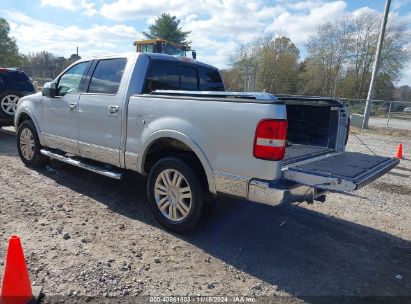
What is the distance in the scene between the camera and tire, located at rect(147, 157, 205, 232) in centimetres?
388

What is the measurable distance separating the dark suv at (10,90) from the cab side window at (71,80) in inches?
170

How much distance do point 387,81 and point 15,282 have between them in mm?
46466

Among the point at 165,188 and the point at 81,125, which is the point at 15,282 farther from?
the point at 81,125

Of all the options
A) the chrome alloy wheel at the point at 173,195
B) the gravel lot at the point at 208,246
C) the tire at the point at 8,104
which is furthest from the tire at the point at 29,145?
the chrome alloy wheel at the point at 173,195

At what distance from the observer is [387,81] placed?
42.1 metres

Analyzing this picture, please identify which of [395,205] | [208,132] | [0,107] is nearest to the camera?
[208,132]

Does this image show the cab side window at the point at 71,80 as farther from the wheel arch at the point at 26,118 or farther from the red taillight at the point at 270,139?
the red taillight at the point at 270,139

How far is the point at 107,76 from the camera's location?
4.98m

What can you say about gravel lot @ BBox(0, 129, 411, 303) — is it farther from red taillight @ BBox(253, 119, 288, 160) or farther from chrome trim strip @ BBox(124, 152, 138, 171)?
red taillight @ BBox(253, 119, 288, 160)

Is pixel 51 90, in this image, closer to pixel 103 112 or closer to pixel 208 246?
pixel 103 112

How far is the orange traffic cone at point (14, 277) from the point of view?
264 centimetres

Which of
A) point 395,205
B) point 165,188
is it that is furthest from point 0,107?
point 395,205

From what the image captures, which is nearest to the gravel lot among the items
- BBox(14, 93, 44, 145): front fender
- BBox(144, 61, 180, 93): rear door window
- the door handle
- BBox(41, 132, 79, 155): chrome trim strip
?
BBox(41, 132, 79, 155): chrome trim strip

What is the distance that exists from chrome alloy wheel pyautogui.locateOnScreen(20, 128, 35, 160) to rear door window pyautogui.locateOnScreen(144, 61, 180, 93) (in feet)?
9.96
